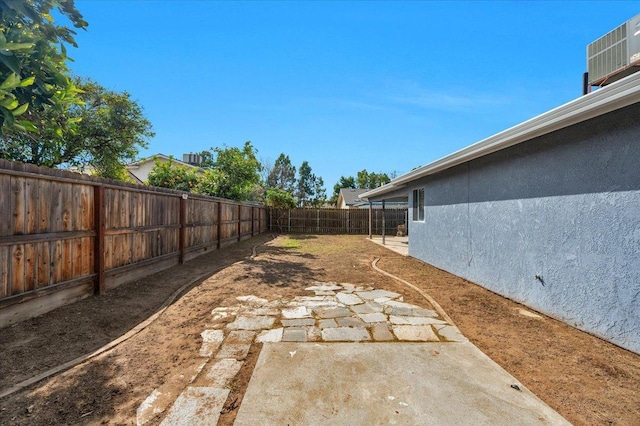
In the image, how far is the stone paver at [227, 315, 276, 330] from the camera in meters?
3.56

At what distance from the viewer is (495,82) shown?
8617mm

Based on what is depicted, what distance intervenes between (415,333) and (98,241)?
4.68m

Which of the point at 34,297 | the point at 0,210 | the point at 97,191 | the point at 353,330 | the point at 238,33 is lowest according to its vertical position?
the point at 353,330

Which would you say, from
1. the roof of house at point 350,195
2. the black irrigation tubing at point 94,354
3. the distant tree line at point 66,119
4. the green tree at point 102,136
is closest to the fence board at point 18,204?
the distant tree line at point 66,119

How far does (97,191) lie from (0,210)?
1.36 meters

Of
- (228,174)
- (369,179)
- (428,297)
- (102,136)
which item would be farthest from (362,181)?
(428,297)

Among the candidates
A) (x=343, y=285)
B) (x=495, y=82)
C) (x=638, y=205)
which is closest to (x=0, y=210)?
(x=343, y=285)

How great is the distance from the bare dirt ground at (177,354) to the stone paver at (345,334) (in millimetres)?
865

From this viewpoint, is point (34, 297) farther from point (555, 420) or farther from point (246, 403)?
point (555, 420)

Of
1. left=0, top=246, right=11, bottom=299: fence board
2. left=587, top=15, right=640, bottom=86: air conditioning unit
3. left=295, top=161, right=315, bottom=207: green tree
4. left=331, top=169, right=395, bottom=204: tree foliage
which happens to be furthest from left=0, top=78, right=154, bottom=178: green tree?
left=331, top=169, right=395, bottom=204: tree foliage

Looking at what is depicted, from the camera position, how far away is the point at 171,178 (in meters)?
13.8

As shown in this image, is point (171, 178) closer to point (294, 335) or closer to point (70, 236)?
point (70, 236)

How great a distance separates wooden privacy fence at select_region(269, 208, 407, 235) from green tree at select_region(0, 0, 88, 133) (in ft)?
56.6

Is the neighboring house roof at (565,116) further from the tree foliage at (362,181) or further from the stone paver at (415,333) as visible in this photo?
the tree foliage at (362,181)
